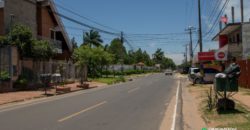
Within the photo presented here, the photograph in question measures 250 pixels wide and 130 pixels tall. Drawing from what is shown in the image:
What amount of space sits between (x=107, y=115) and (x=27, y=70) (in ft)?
70.4

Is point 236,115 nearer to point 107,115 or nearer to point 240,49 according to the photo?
point 107,115

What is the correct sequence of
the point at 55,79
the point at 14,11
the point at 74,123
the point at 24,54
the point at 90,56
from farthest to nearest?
1. the point at 90,56
2. the point at 55,79
3. the point at 14,11
4. the point at 24,54
5. the point at 74,123

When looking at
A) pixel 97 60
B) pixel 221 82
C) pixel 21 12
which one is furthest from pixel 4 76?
pixel 97 60

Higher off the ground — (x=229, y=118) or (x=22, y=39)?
(x=22, y=39)

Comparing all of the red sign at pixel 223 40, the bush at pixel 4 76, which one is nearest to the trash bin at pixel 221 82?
the bush at pixel 4 76

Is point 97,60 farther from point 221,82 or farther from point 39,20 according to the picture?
point 221,82

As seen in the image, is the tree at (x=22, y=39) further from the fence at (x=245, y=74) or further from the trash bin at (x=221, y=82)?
the trash bin at (x=221, y=82)

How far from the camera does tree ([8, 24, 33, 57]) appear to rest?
112ft

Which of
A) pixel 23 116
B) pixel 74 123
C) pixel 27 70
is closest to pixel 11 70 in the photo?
pixel 27 70

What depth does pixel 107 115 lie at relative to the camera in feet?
53.4

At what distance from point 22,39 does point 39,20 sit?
1047 centimetres

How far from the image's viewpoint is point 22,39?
34531mm

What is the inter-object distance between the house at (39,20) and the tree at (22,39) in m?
1.88

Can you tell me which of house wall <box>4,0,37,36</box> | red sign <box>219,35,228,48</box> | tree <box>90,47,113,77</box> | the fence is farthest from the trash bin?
tree <box>90,47,113,77</box>
